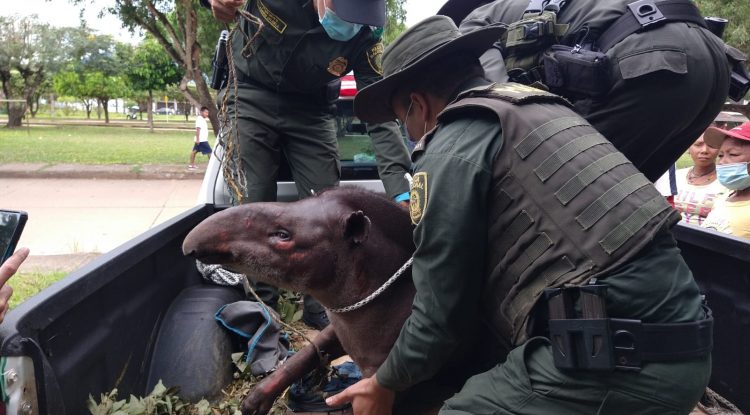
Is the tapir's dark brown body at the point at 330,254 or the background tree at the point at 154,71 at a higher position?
the background tree at the point at 154,71

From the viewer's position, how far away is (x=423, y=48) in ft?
6.05

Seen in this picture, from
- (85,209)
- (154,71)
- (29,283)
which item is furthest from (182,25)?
(154,71)

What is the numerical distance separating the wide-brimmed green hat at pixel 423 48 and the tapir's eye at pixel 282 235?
0.52 metres

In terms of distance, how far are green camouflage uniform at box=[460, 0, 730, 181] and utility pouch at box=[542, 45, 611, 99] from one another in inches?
1.7

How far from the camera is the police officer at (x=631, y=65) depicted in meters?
2.23

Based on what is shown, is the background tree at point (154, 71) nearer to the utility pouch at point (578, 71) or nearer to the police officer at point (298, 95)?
the police officer at point (298, 95)

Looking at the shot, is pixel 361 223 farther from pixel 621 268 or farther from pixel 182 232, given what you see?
pixel 182 232

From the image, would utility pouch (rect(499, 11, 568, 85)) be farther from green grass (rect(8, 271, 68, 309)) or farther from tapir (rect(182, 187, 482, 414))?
green grass (rect(8, 271, 68, 309))

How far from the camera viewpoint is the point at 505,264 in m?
1.59

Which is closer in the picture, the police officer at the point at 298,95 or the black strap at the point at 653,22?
the black strap at the point at 653,22

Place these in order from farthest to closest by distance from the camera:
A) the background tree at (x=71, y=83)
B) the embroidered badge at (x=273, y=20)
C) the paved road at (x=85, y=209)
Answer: the background tree at (x=71, y=83)
the paved road at (x=85, y=209)
the embroidered badge at (x=273, y=20)

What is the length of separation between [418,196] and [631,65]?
45.1 inches

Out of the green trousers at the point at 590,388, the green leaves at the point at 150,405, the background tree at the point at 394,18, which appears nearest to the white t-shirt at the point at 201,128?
the background tree at the point at 394,18

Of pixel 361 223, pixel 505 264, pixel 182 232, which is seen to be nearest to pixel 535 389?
pixel 505 264
